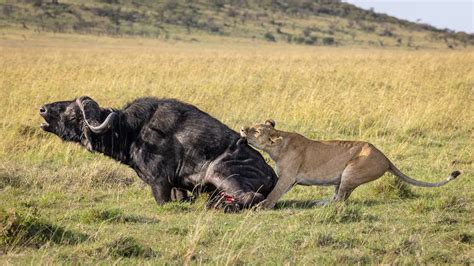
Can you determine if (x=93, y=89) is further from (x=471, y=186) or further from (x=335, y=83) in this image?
(x=471, y=186)

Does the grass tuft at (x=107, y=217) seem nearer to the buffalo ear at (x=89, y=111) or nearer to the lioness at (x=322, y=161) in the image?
the buffalo ear at (x=89, y=111)

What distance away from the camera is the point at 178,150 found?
8.39 metres

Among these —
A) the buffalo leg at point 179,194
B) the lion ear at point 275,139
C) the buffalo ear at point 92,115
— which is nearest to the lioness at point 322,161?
the lion ear at point 275,139

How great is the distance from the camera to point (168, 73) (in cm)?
2088

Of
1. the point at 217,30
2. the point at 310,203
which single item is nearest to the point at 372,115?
the point at 310,203

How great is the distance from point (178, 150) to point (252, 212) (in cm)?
130

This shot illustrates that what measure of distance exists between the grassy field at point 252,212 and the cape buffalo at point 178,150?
1.02ft

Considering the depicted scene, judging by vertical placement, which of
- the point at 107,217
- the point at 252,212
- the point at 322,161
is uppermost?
the point at 322,161

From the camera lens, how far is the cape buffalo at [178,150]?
8.27 metres

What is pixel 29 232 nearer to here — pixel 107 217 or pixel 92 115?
pixel 107 217

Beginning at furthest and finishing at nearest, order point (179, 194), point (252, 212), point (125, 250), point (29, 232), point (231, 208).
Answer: point (179, 194)
point (231, 208)
point (252, 212)
point (29, 232)
point (125, 250)

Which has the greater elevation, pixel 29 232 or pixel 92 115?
pixel 92 115

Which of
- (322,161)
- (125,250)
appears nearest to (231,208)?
(322,161)

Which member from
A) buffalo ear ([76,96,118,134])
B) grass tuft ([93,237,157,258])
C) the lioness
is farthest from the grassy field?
buffalo ear ([76,96,118,134])
